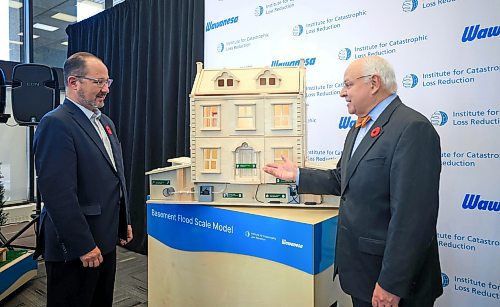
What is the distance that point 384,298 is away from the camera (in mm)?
1334

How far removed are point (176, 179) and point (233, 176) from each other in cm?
34

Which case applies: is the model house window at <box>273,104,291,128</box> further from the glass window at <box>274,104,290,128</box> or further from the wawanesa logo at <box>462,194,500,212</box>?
the wawanesa logo at <box>462,194,500,212</box>

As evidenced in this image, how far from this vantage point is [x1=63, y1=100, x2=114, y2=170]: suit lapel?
68.2 inches

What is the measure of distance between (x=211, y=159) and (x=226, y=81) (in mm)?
407

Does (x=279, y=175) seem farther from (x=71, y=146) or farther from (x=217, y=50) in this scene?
(x=217, y=50)

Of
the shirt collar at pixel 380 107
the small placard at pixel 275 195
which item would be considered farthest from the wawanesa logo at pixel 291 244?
the shirt collar at pixel 380 107

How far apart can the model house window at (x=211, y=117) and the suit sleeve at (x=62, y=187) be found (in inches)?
24.7

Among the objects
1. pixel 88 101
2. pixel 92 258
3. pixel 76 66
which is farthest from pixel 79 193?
pixel 76 66

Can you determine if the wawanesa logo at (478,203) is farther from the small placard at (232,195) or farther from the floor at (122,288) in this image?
the floor at (122,288)

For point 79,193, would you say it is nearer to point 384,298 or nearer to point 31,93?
point 384,298

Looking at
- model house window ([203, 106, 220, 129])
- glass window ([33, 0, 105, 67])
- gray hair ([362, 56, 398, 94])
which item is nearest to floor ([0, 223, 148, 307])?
model house window ([203, 106, 220, 129])

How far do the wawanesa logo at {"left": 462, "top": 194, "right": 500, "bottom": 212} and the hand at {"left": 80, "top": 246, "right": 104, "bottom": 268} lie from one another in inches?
85.6

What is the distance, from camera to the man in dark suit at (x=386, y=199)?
4.25 ft

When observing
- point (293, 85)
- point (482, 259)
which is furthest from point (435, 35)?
point (482, 259)
